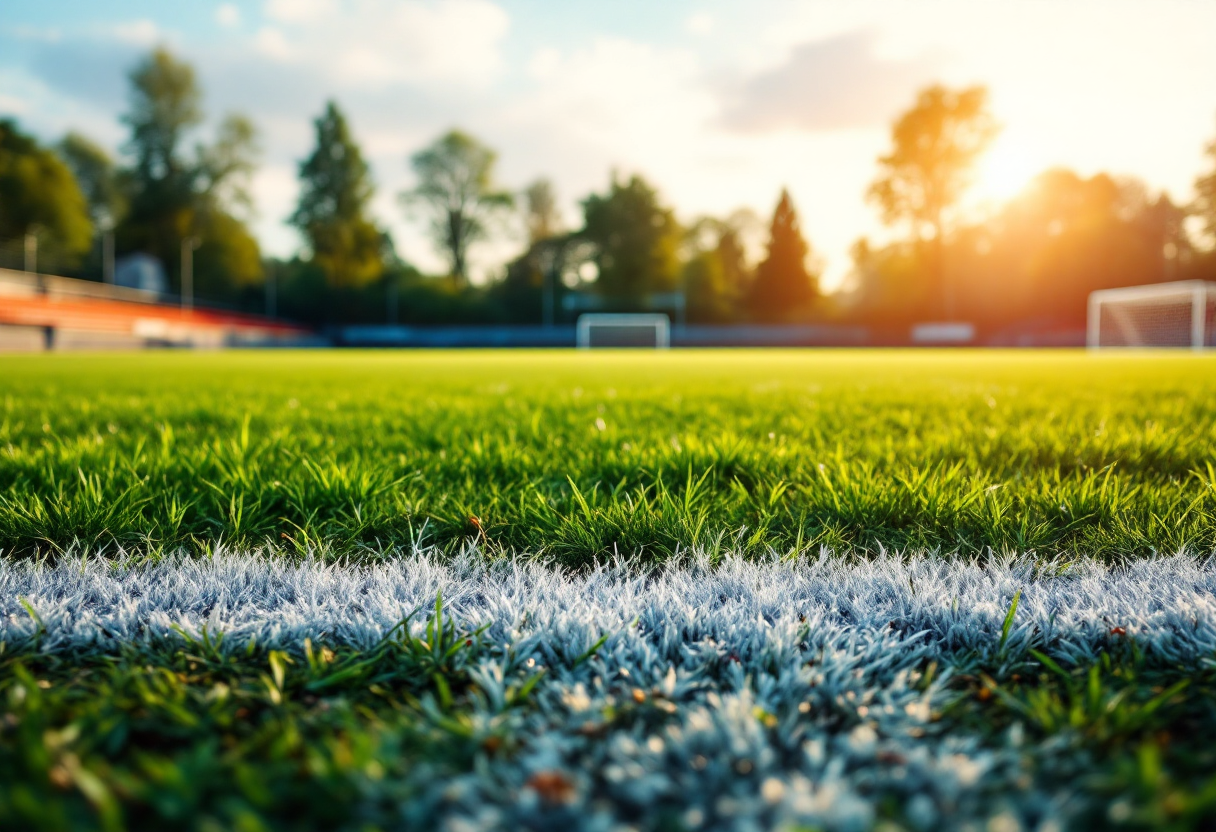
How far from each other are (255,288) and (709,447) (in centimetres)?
6305

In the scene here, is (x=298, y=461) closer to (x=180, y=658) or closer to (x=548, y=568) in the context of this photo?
(x=548, y=568)

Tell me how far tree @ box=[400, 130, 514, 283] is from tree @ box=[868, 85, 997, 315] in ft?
103

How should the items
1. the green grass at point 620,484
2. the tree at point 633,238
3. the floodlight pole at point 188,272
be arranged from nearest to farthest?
the green grass at point 620,484 < the floodlight pole at point 188,272 < the tree at point 633,238

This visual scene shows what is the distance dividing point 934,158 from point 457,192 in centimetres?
3774

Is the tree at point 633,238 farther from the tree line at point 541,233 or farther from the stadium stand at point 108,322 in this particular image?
the stadium stand at point 108,322

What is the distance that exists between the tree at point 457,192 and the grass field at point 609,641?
59.5 meters

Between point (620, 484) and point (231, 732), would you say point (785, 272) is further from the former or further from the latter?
point (231, 732)

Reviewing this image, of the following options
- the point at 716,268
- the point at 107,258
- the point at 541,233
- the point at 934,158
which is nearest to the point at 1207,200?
the point at 934,158

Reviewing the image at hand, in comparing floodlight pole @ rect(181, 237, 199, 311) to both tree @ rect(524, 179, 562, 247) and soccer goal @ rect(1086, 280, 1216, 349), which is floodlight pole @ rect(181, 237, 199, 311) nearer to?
tree @ rect(524, 179, 562, 247)

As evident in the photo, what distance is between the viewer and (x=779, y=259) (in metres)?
53.4

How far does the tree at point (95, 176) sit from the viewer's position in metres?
55.1

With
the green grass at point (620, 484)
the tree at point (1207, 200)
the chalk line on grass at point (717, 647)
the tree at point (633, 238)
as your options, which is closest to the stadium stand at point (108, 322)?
the tree at point (633, 238)

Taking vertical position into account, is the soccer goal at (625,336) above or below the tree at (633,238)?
below

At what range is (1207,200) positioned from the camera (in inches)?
1825
